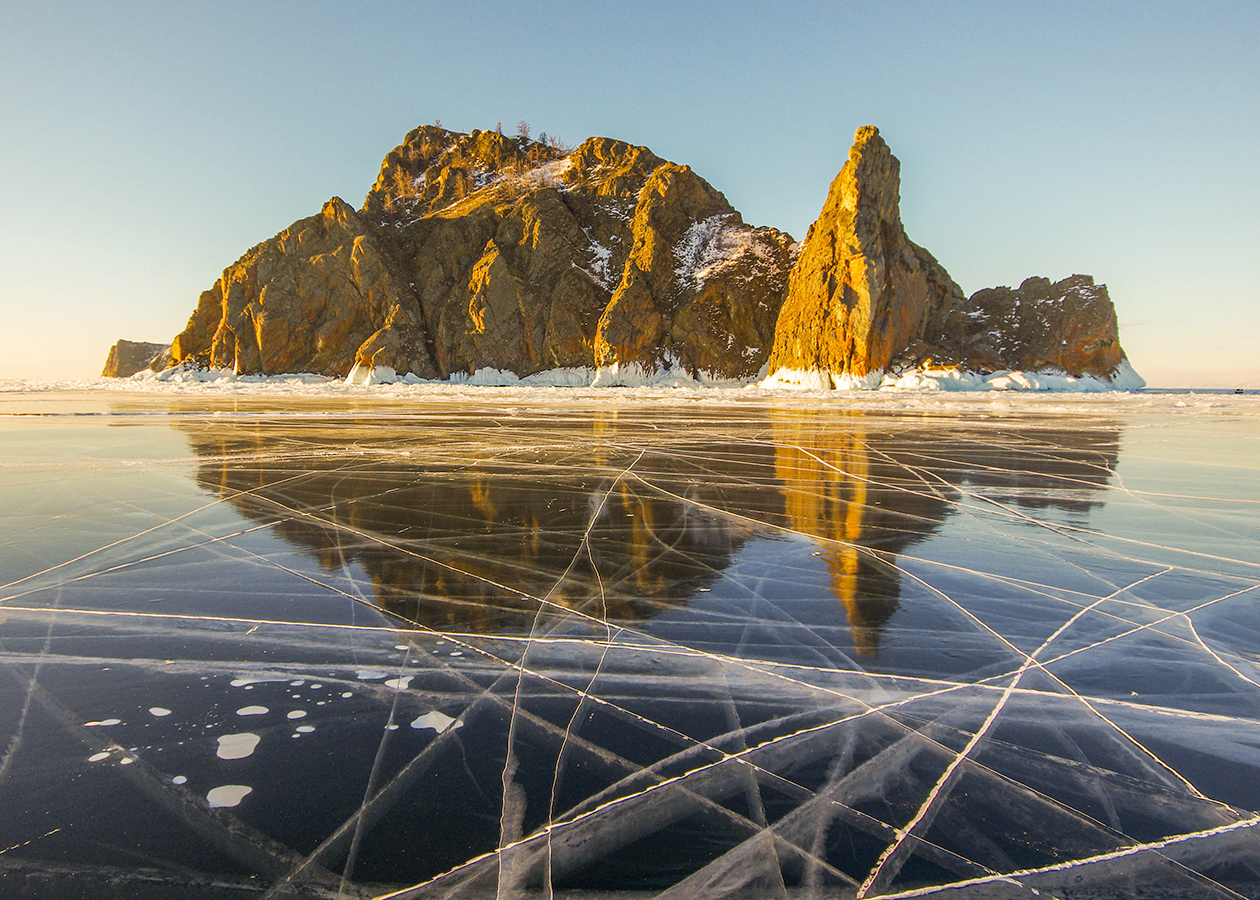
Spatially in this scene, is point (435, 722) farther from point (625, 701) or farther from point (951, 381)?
point (951, 381)

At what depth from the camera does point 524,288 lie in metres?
76.3

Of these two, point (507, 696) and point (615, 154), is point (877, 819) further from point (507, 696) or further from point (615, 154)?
point (615, 154)

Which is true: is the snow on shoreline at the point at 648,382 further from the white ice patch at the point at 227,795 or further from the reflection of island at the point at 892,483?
the white ice patch at the point at 227,795

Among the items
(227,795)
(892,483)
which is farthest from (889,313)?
(227,795)

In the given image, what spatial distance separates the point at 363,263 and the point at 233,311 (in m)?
21.1

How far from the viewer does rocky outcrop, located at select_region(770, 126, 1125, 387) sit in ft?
194

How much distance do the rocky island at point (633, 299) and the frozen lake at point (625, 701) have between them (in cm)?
5748

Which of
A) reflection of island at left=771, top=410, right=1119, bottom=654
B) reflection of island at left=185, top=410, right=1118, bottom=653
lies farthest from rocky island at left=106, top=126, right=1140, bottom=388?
reflection of island at left=185, top=410, right=1118, bottom=653

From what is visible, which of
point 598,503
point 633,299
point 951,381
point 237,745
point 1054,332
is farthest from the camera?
point 633,299

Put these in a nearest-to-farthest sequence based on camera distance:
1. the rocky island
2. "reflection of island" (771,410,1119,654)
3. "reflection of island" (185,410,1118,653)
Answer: "reflection of island" (185,410,1118,653) < "reflection of island" (771,410,1119,654) < the rocky island

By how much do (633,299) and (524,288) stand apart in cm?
1374

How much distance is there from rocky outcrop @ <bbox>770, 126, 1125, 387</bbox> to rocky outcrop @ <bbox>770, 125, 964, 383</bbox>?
0.11m

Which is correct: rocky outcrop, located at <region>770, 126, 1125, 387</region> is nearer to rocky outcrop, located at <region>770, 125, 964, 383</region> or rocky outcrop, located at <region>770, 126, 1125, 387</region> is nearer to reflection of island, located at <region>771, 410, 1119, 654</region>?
rocky outcrop, located at <region>770, 125, 964, 383</region>

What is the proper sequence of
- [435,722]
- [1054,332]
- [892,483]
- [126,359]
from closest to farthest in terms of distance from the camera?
[435,722] < [892,483] < [1054,332] < [126,359]
